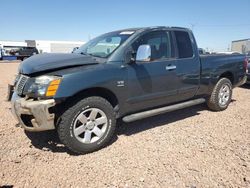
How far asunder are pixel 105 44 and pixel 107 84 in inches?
45.9

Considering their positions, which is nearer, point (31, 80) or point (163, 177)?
point (163, 177)

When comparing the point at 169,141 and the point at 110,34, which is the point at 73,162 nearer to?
the point at 169,141

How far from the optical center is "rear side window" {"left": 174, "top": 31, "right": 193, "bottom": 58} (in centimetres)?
490

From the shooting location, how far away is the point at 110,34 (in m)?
4.91

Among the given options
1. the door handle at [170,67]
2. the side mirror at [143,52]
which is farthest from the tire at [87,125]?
the door handle at [170,67]

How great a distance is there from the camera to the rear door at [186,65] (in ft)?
15.8

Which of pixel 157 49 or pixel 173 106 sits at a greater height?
pixel 157 49

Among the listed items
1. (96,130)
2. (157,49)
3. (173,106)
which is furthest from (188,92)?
(96,130)

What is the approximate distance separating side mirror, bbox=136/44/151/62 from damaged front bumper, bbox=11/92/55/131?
1571 mm

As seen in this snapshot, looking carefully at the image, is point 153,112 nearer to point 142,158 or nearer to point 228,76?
point 142,158

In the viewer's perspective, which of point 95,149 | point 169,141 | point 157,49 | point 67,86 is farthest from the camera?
point 157,49

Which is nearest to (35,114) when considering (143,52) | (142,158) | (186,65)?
(142,158)

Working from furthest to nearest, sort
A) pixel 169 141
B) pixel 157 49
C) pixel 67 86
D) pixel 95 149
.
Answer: pixel 157 49
pixel 169 141
pixel 95 149
pixel 67 86

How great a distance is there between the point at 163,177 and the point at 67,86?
174cm
